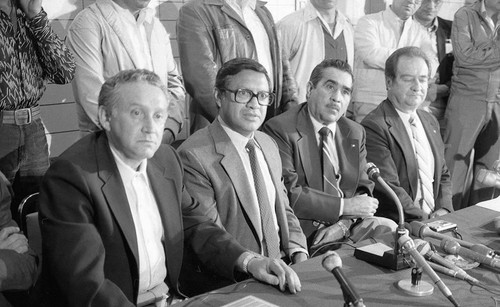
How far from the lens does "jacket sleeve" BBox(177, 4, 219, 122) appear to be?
10.7ft

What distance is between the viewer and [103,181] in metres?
1.90

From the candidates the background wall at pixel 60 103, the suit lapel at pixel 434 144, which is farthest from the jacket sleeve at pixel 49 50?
the suit lapel at pixel 434 144

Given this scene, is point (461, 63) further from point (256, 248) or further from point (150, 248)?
point (150, 248)

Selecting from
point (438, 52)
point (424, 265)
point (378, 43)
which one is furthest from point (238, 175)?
point (438, 52)

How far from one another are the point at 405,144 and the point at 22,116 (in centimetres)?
184

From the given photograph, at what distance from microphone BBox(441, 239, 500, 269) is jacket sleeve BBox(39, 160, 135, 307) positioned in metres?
1.03

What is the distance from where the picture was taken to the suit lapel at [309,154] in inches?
115

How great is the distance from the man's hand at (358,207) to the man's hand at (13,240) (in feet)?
4.62

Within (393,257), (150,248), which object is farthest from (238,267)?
(393,257)

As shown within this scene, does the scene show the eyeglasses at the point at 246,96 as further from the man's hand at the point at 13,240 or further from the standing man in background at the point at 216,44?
the man's hand at the point at 13,240

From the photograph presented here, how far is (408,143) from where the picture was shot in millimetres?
3273

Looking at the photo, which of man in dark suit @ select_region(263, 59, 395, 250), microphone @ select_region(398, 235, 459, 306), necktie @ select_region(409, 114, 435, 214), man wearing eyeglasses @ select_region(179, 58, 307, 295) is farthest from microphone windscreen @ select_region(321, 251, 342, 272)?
necktie @ select_region(409, 114, 435, 214)

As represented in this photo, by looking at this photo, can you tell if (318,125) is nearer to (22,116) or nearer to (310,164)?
(310,164)

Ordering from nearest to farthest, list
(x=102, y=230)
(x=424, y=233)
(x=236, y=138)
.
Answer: (x=102, y=230) < (x=424, y=233) < (x=236, y=138)
